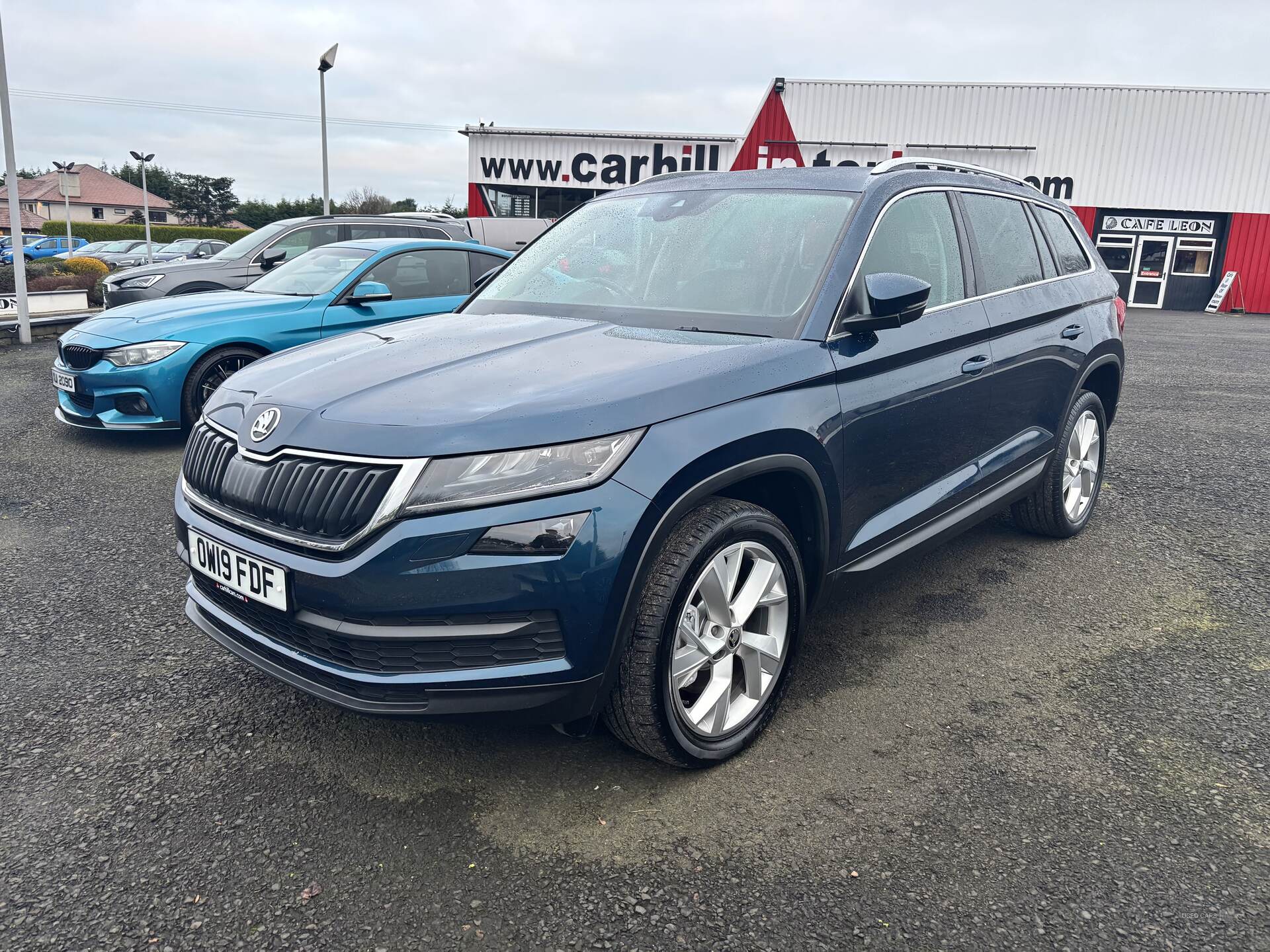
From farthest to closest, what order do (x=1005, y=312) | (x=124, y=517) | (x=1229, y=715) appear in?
1. (x=124, y=517)
2. (x=1005, y=312)
3. (x=1229, y=715)

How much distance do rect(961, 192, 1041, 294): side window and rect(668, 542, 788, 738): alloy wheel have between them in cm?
183

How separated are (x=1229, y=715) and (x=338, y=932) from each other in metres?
2.86

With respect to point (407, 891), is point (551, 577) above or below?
above

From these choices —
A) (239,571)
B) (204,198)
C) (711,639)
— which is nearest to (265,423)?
(239,571)

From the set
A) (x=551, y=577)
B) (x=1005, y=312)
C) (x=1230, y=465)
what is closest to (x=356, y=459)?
(x=551, y=577)

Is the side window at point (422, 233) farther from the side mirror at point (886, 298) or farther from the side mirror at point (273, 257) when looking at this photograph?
the side mirror at point (886, 298)

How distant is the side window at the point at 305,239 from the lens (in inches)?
403

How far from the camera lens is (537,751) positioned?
9.20 ft

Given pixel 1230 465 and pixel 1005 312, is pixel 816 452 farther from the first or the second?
pixel 1230 465

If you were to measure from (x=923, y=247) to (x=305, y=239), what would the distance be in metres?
8.71

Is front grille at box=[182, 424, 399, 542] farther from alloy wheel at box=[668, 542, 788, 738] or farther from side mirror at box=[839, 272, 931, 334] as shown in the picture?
side mirror at box=[839, 272, 931, 334]

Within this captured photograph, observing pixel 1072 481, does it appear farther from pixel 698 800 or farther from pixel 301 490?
pixel 301 490

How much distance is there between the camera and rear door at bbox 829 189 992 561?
118 inches

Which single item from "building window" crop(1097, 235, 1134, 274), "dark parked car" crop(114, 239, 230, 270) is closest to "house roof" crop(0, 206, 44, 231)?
"dark parked car" crop(114, 239, 230, 270)
